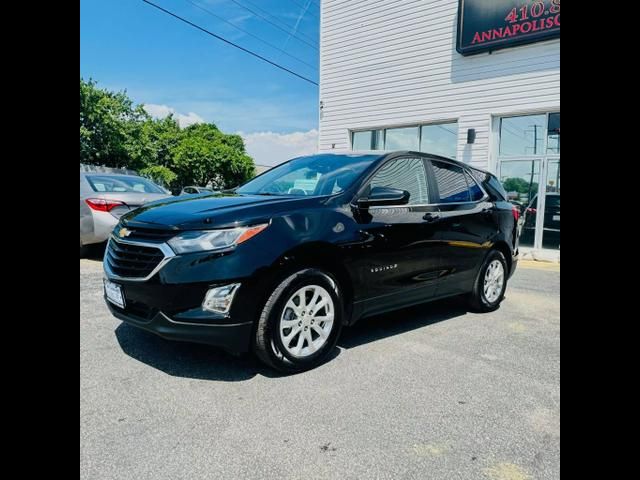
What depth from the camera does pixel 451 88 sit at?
1077 cm

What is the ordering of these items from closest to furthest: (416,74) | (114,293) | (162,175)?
(114,293) < (416,74) < (162,175)

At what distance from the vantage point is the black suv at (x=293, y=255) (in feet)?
9.31

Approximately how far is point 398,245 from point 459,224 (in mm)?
980

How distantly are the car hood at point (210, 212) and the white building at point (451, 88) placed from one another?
7.99 m

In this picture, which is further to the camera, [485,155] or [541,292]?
[485,155]

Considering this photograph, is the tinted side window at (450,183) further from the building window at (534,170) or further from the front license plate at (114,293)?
the building window at (534,170)

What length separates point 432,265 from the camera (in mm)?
4090

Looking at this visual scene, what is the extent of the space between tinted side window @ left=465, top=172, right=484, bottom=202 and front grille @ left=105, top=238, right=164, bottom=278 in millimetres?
3223

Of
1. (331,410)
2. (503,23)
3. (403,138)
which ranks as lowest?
(331,410)

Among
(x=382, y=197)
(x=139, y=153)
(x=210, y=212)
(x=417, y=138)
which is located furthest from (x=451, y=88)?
(x=139, y=153)

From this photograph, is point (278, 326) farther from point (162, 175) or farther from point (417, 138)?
point (162, 175)
